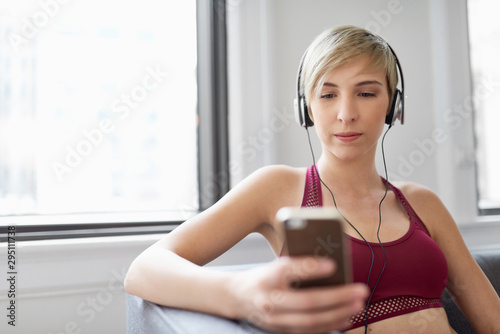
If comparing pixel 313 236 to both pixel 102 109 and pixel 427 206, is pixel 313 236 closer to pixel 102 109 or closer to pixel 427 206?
pixel 427 206

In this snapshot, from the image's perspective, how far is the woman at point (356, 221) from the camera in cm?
87

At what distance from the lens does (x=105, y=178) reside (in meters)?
1.51

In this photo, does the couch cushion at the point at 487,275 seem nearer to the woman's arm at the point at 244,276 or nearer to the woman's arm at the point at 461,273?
the woman's arm at the point at 461,273

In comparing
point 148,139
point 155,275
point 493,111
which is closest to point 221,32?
point 148,139

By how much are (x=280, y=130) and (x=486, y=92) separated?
1247 millimetres

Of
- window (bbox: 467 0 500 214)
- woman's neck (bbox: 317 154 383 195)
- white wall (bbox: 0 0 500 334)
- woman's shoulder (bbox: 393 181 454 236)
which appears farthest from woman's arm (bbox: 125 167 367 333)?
window (bbox: 467 0 500 214)

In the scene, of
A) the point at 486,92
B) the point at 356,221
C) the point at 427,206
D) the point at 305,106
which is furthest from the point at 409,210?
the point at 486,92

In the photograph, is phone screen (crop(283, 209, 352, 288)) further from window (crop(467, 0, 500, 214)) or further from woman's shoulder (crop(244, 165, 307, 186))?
window (crop(467, 0, 500, 214))

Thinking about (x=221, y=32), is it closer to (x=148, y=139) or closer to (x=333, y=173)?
(x=148, y=139)

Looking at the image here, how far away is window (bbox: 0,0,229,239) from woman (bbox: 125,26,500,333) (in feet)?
2.00

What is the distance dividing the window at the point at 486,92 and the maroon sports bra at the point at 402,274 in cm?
134

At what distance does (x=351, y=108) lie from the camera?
96cm

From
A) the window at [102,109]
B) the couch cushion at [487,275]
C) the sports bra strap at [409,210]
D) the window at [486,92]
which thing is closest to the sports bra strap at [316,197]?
the sports bra strap at [409,210]

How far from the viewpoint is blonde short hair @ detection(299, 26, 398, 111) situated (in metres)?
0.98
